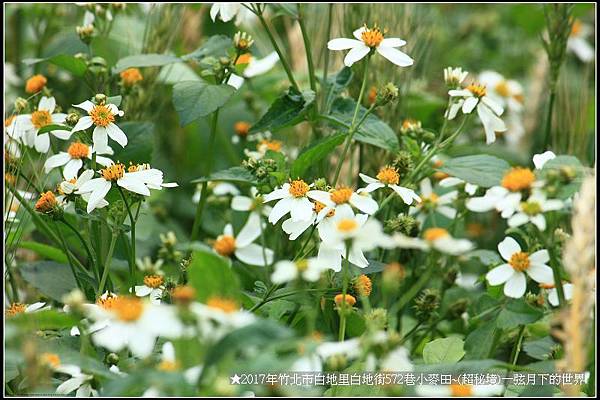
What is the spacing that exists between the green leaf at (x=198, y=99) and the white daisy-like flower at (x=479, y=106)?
28 cm

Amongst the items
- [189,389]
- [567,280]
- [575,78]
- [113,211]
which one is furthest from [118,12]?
[575,78]

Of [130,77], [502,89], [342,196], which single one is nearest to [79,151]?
[130,77]

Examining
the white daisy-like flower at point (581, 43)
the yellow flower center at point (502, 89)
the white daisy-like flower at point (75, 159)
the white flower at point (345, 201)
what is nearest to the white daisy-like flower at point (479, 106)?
the white flower at point (345, 201)

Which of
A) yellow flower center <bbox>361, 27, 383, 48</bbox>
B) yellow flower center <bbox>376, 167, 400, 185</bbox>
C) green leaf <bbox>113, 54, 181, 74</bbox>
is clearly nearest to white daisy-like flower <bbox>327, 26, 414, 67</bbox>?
yellow flower center <bbox>361, 27, 383, 48</bbox>

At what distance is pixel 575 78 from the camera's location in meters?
2.50

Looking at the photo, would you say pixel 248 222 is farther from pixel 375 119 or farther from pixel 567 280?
pixel 567 280

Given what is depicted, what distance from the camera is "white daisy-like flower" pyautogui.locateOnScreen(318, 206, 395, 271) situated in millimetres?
706

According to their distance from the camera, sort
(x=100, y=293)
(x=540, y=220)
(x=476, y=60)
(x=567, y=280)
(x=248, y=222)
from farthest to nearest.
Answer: (x=476, y=60)
(x=248, y=222)
(x=567, y=280)
(x=100, y=293)
(x=540, y=220)

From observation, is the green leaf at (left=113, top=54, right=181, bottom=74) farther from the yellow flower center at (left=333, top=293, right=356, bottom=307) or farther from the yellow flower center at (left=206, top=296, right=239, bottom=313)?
the yellow flower center at (left=206, top=296, right=239, bottom=313)

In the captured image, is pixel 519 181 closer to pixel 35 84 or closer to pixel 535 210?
pixel 535 210

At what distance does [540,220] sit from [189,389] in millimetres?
338

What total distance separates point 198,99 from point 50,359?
0.43 m

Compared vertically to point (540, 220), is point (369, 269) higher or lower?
lower

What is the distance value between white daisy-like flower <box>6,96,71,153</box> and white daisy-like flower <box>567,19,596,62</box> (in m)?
1.63
